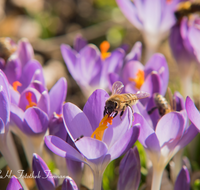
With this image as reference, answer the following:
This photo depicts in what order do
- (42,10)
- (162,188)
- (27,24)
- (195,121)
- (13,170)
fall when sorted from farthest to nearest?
(42,10)
(27,24)
(162,188)
(13,170)
(195,121)

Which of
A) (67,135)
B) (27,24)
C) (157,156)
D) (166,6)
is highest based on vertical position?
(27,24)

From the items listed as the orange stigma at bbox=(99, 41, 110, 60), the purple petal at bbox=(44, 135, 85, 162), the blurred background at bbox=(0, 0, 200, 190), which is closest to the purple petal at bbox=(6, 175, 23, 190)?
the purple petal at bbox=(44, 135, 85, 162)

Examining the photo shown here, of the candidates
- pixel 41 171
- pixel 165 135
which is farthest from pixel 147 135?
pixel 41 171

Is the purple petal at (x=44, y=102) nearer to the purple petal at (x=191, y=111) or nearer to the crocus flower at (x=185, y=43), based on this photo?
the purple petal at (x=191, y=111)

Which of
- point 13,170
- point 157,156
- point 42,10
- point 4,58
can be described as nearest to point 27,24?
point 42,10

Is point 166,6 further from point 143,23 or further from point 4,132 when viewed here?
point 4,132
